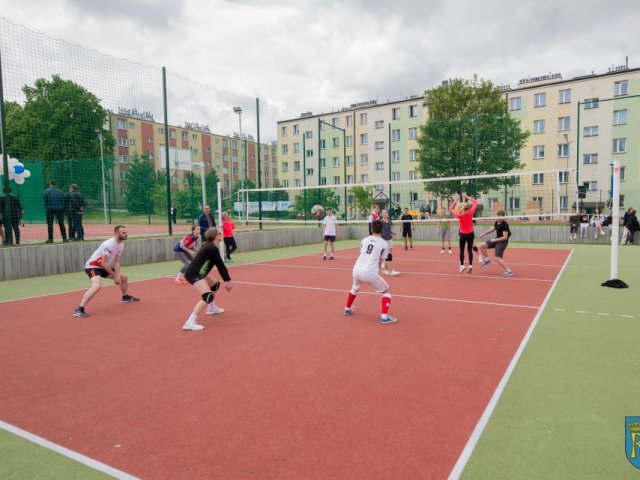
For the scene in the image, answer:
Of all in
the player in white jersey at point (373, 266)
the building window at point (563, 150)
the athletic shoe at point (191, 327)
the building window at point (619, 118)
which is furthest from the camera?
the building window at point (563, 150)

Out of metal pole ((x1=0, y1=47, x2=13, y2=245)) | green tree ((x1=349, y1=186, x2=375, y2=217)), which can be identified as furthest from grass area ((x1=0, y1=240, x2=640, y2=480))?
green tree ((x1=349, y1=186, x2=375, y2=217))

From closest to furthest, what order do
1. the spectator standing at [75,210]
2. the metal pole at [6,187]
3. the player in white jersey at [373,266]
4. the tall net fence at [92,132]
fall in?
the player in white jersey at [373,266]
the metal pole at [6,187]
the tall net fence at [92,132]
the spectator standing at [75,210]

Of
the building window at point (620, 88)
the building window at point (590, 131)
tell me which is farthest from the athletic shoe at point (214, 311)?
the building window at point (620, 88)

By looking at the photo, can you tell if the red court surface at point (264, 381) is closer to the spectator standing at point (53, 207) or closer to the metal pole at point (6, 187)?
the metal pole at point (6, 187)

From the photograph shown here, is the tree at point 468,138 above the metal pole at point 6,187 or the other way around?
above

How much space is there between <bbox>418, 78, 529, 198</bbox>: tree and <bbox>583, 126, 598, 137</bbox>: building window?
15.1m

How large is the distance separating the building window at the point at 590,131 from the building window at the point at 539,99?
16.4 feet

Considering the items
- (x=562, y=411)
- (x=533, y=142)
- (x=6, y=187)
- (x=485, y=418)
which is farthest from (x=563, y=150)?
Answer: (x=485, y=418)

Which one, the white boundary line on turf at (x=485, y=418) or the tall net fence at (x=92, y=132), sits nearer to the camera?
the white boundary line on turf at (x=485, y=418)

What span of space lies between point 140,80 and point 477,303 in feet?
45.8

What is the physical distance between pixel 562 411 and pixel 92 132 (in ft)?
59.9

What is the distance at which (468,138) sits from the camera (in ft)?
91.5

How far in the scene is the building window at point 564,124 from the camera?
4394 cm

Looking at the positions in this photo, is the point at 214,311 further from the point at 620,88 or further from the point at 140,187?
the point at 620,88
